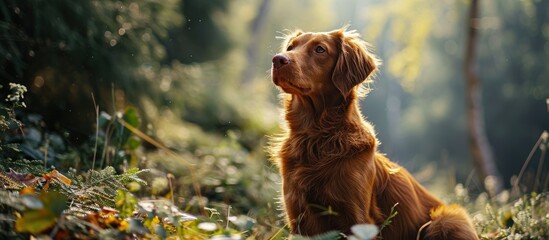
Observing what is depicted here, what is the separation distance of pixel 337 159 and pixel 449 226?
0.69m

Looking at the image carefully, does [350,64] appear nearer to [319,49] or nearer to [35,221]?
[319,49]

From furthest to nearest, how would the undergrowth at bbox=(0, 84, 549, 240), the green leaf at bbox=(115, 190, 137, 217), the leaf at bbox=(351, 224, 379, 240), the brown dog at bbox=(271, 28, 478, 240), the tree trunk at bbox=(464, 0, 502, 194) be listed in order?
the tree trunk at bbox=(464, 0, 502, 194), the brown dog at bbox=(271, 28, 478, 240), the green leaf at bbox=(115, 190, 137, 217), the undergrowth at bbox=(0, 84, 549, 240), the leaf at bbox=(351, 224, 379, 240)

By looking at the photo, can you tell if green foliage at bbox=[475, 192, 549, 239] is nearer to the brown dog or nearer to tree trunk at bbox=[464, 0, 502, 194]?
the brown dog

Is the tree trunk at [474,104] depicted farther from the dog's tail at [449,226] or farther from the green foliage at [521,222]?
the dog's tail at [449,226]

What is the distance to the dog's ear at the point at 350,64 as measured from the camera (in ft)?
10.4

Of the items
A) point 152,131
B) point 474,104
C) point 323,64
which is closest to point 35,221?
point 323,64

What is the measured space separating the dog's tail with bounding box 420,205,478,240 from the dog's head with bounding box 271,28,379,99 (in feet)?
2.75

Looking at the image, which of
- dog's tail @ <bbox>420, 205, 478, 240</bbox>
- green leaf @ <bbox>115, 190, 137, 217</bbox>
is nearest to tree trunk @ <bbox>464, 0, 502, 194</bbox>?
dog's tail @ <bbox>420, 205, 478, 240</bbox>

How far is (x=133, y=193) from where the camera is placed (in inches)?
155

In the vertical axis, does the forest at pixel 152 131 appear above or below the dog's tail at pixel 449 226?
above

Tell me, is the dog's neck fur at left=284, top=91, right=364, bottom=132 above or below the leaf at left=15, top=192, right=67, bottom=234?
above

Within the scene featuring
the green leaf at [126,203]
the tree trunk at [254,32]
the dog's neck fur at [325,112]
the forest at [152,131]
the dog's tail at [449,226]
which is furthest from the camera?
the tree trunk at [254,32]

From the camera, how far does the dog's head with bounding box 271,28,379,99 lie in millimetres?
2973

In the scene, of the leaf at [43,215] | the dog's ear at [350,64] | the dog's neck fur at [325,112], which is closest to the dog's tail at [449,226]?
the dog's neck fur at [325,112]
